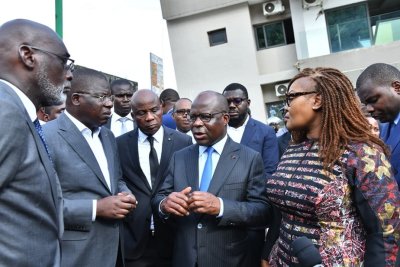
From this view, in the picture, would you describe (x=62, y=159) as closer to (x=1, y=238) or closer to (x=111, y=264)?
(x=111, y=264)

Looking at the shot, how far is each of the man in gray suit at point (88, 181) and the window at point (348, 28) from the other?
14041 mm

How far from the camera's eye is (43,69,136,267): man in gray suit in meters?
2.62

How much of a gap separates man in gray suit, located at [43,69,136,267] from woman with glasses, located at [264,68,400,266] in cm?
113

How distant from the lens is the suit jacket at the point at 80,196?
260 cm

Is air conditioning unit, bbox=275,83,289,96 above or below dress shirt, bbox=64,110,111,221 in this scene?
below

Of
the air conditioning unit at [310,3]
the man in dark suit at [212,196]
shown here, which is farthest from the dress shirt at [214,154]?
the air conditioning unit at [310,3]

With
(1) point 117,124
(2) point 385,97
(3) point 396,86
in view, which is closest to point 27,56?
(2) point 385,97

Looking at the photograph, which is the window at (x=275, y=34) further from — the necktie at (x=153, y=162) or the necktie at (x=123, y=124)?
the necktie at (x=153, y=162)

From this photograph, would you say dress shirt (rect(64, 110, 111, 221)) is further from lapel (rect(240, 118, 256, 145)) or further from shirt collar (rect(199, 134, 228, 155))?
lapel (rect(240, 118, 256, 145))

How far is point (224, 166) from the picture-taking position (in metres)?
2.95

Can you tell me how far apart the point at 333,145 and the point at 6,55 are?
1779 millimetres

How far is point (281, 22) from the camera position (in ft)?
53.8

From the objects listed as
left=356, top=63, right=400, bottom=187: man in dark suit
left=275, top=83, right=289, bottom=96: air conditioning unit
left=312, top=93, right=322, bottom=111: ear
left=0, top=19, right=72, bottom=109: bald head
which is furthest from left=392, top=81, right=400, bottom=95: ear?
left=275, top=83, right=289, bottom=96: air conditioning unit

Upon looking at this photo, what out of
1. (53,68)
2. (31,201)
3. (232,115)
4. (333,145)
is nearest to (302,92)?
(333,145)
